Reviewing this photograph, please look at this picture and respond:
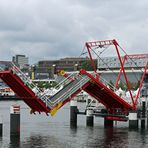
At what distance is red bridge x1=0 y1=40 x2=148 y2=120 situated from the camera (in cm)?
4319

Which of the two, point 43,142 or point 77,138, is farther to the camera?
point 77,138

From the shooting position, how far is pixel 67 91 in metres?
47.6

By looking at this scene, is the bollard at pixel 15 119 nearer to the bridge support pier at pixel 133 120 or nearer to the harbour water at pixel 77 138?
the harbour water at pixel 77 138

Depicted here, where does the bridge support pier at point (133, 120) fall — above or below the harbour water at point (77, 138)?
above

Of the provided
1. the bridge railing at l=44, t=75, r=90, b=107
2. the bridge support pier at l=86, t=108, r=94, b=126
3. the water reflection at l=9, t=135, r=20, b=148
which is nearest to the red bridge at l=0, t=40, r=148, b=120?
the bridge railing at l=44, t=75, r=90, b=107

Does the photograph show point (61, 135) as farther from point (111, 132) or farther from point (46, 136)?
point (111, 132)

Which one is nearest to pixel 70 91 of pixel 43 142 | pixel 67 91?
pixel 67 91

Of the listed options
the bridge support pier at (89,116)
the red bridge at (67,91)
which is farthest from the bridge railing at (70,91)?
the bridge support pier at (89,116)

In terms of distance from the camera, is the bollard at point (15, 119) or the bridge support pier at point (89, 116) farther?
the bridge support pier at point (89, 116)

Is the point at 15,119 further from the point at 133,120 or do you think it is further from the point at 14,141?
the point at 133,120

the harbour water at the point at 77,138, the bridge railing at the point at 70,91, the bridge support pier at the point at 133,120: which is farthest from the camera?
the bridge support pier at the point at 133,120

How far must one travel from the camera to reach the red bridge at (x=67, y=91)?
43188 millimetres

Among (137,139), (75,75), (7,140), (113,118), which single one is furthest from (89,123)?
(7,140)

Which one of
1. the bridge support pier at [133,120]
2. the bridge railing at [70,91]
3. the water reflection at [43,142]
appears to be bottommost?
the water reflection at [43,142]
